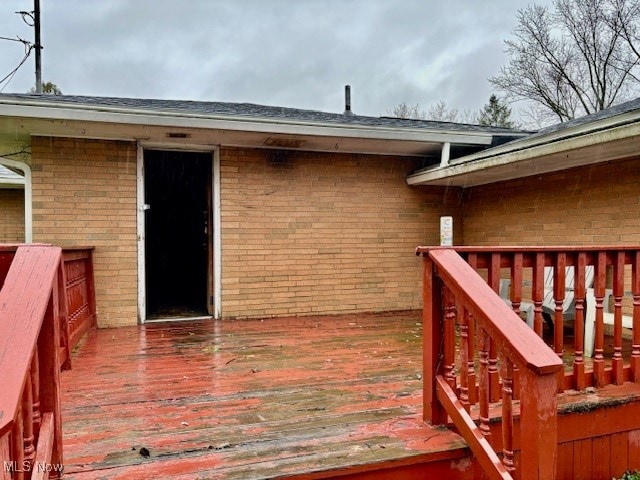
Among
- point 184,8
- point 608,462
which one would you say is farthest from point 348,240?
point 184,8

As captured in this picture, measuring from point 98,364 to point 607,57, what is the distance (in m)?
20.2

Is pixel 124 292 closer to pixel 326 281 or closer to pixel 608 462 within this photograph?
pixel 326 281

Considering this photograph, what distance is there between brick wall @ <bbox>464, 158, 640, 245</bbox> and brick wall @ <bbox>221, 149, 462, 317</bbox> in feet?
1.95

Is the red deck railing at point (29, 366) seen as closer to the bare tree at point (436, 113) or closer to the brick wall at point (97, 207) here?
the brick wall at point (97, 207)

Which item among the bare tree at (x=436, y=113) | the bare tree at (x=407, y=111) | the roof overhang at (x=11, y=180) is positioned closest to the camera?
the roof overhang at (x=11, y=180)

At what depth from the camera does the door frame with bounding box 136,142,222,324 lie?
571cm

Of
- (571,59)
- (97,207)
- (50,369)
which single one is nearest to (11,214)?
(97,207)

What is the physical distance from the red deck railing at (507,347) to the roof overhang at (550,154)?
153 centimetres

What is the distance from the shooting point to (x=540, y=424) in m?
1.78

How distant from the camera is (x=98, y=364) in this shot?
3879 mm

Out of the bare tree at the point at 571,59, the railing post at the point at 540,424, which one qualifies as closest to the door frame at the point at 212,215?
the railing post at the point at 540,424

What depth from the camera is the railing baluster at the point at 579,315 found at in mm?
2623

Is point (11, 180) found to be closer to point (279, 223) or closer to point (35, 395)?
point (279, 223)

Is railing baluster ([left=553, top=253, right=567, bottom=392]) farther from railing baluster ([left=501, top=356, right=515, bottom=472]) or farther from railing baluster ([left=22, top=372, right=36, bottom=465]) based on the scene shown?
railing baluster ([left=22, top=372, right=36, bottom=465])
